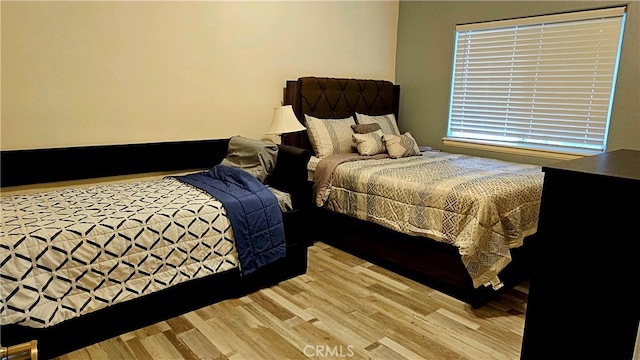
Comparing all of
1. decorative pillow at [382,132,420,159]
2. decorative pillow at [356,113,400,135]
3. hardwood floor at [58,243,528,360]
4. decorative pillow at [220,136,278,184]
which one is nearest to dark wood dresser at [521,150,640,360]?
hardwood floor at [58,243,528,360]

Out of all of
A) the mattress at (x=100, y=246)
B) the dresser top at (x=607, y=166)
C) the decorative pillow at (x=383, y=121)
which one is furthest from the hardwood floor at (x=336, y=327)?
the decorative pillow at (x=383, y=121)

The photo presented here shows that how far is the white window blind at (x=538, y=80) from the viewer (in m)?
3.38

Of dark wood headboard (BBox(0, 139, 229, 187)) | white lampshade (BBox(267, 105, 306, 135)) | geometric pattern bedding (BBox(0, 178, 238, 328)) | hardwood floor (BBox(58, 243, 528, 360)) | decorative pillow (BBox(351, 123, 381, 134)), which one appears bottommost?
hardwood floor (BBox(58, 243, 528, 360))

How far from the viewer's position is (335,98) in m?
4.07

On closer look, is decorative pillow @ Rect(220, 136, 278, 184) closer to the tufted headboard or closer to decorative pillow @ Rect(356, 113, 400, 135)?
the tufted headboard

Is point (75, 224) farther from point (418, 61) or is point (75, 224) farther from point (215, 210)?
point (418, 61)

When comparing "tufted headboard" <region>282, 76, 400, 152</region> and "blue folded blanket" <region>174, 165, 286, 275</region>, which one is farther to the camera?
"tufted headboard" <region>282, 76, 400, 152</region>

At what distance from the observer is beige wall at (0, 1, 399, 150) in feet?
8.55

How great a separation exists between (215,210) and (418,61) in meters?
3.01

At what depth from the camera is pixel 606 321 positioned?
1172 millimetres

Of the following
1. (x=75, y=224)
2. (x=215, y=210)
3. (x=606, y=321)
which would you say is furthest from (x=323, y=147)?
(x=606, y=321)

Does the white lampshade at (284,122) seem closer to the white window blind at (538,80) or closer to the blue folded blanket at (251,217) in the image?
the blue folded blanket at (251,217)

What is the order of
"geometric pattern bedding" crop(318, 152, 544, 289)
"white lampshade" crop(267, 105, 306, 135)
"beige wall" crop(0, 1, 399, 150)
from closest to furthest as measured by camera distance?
"geometric pattern bedding" crop(318, 152, 544, 289) → "beige wall" crop(0, 1, 399, 150) → "white lampshade" crop(267, 105, 306, 135)

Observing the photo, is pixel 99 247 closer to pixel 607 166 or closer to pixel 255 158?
pixel 255 158
